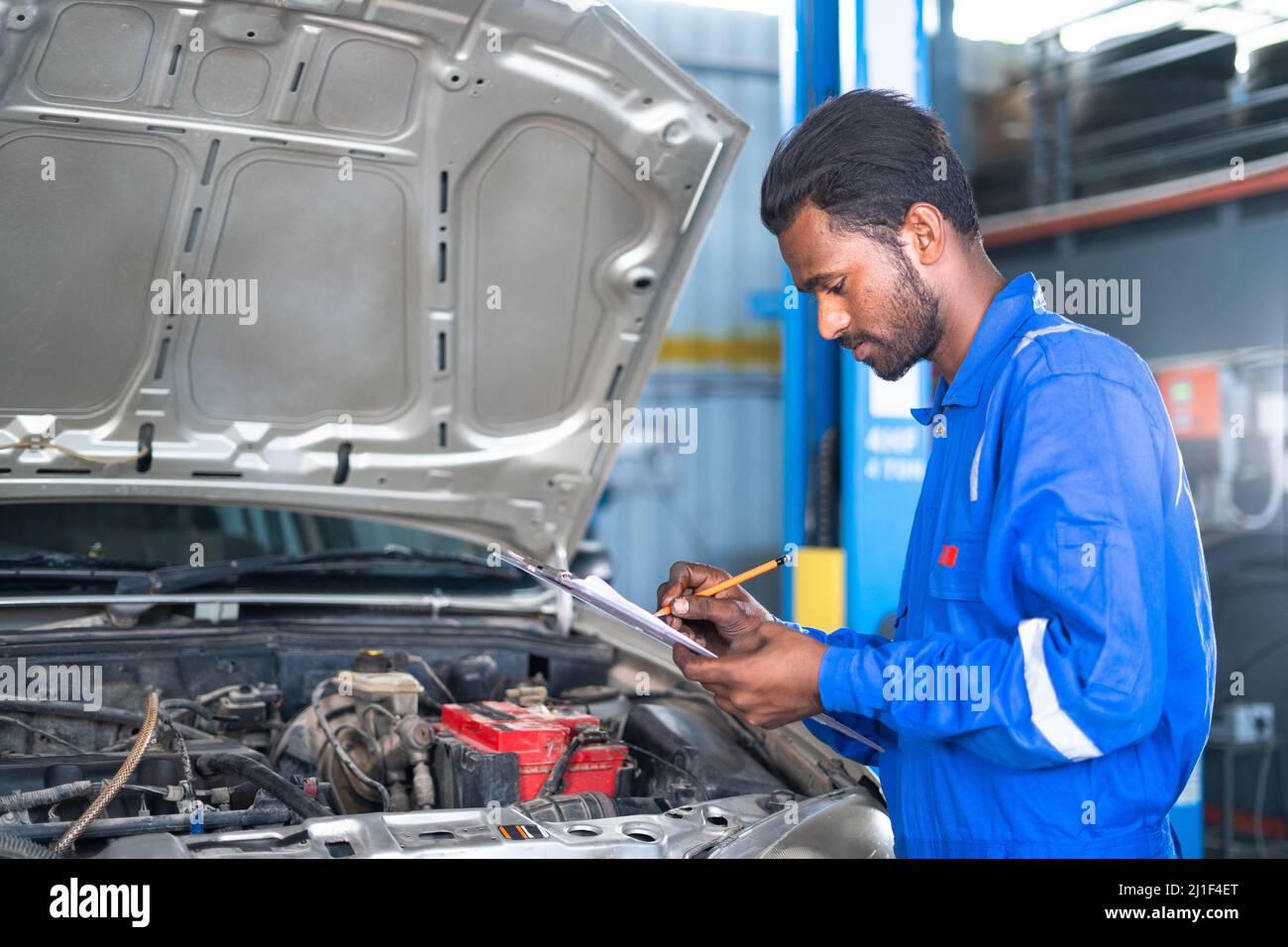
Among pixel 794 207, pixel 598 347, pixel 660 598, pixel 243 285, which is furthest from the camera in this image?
pixel 598 347

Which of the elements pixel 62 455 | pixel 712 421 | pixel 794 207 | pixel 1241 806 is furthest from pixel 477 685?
pixel 712 421

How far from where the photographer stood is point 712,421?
9.41m

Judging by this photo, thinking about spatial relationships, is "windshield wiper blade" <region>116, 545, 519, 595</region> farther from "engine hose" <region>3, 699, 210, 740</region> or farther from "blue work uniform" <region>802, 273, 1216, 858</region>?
"blue work uniform" <region>802, 273, 1216, 858</region>

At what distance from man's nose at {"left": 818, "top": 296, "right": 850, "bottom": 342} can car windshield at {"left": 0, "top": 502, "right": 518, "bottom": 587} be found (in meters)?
1.58

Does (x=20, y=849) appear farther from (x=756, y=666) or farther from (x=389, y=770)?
(x=756, y=666)

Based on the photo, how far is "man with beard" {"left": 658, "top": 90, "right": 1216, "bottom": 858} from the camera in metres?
1.26

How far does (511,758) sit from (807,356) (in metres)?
3.51

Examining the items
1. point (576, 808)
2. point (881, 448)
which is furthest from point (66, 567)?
point (881, 448)

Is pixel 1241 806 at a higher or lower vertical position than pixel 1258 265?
lower

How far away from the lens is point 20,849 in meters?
1.52

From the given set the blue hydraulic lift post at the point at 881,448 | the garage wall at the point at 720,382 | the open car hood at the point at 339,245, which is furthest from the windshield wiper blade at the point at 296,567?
the garage wall at the point at 720,382

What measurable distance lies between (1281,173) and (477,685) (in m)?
4.14

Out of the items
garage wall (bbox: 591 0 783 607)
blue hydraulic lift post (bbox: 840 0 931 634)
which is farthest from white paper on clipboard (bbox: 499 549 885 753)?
garage wall (bbox: 591 0 783 607)
